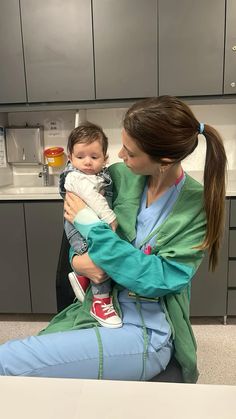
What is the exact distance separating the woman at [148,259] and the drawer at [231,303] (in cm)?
139

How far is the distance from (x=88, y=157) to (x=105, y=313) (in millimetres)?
543

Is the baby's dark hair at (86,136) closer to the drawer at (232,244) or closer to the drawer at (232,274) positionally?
the drawer at (232,244)

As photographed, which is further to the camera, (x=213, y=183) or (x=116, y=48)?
(x=116, y=48)

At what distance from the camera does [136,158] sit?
106 centimetres

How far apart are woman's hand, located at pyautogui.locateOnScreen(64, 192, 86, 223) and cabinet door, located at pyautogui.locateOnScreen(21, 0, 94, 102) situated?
58.2 inches

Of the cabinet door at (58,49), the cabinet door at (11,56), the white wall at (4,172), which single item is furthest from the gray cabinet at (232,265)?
the white wall at (4,172)

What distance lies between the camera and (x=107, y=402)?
67 cm

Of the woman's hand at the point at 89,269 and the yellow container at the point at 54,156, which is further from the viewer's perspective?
the yellow container at the point at 54,156

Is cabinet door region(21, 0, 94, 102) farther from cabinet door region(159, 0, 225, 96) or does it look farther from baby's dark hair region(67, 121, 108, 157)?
baby's dark hair region(67, 121, 108, 157)

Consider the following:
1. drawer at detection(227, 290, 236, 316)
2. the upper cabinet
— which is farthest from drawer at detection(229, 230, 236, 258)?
the upper cabinet

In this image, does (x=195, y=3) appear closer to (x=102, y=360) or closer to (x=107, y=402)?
(x=102, y=360)

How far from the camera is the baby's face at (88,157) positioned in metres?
1.33

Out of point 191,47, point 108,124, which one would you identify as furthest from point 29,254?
point 191,47

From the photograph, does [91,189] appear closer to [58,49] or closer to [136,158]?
[136,158]
